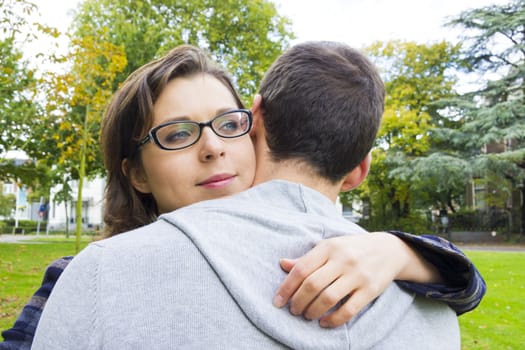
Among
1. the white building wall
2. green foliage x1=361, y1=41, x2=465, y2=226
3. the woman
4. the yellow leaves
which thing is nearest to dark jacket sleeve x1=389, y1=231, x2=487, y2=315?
the woman

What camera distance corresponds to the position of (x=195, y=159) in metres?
1.79

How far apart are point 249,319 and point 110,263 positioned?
0.30 m

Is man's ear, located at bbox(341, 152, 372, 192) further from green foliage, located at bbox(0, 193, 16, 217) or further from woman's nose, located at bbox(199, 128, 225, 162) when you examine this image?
green foliage, located at bbox(0, 193, 16, 217)

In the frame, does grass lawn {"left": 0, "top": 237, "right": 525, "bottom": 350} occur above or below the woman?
below

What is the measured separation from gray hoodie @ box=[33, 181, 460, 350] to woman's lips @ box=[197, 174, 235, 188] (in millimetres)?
604

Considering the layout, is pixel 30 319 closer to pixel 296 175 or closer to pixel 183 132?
pixel 183 132

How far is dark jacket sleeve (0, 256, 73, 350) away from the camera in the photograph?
1416 millimetres

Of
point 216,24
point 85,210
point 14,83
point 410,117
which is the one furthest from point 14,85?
point 85,210

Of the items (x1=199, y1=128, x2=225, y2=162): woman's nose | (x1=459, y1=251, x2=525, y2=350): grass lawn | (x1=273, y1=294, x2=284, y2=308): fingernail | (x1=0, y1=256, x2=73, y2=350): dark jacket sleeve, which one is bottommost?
(x1=459, y1=251, x2=525, y2=350): grass lawn

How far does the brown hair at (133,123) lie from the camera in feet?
6.23

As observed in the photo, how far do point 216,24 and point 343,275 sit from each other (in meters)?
23.2

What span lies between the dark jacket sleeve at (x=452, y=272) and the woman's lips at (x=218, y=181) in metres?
0.60

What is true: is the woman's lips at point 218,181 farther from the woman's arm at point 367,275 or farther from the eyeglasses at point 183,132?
the woman's arm at point 367,275

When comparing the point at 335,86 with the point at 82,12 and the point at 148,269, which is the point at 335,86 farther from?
the point at 82,12
